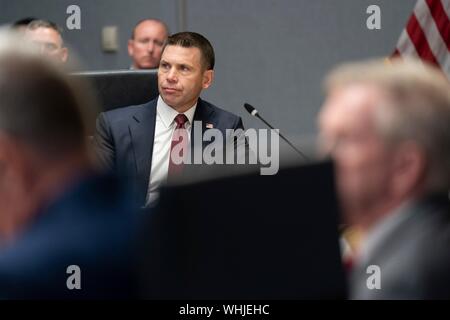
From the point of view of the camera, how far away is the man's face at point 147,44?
3879 millimetres

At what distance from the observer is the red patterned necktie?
7.70 feet

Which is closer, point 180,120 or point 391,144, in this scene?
point 391,144

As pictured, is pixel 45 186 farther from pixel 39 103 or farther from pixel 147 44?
pixel 147 44

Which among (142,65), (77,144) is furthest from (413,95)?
(142,65)

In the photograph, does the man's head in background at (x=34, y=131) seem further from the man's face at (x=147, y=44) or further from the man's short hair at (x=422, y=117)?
the man's face at (x=147, y=44)

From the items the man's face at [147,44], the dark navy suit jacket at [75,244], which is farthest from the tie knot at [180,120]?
the dark navy suit jacket at [75,244]

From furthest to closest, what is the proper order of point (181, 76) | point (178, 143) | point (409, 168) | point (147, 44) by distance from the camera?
point (147, 44) → point (181, 76) → point (178, 143) → point (409, 168)

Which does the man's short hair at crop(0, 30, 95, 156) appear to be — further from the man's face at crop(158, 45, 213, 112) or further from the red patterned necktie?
the man's face at crop(158, 45, 213, 112)

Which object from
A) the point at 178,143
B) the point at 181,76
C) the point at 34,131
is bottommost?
the point at 34,131

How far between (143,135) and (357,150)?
61.1 inches

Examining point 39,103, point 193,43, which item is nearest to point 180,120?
point 193,43

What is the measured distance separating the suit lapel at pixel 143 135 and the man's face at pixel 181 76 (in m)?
0.06

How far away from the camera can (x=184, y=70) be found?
2.78m

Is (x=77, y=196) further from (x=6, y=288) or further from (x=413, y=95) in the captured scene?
(x=413, y=95)
